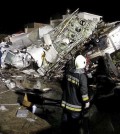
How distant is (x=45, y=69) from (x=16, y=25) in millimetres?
6679

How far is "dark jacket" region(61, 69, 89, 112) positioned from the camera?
612 cm

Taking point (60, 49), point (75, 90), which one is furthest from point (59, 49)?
point (75, 90)

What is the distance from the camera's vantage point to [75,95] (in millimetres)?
6324

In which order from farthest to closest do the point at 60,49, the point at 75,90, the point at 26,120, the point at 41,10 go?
1. the point at 41,10
2. the point at 60,49
3. the point at 26,120
4. the point at 75,90

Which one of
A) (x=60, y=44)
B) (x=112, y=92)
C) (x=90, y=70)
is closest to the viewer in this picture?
(x=112, y=92)

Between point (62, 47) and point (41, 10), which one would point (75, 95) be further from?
point (41, 10)

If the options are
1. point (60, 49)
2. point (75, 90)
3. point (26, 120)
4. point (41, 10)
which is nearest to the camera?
point (75, 90)

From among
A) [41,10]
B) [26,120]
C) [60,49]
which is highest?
[41,10]

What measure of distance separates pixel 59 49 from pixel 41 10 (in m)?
6.01

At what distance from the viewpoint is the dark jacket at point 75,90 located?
6121 mm

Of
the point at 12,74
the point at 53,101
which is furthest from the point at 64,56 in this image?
the point at 53,101

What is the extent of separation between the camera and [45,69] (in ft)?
36.3

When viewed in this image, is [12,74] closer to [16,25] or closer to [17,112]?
[17,112]

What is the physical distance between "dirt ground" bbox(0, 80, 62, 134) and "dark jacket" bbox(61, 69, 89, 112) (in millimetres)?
1089
